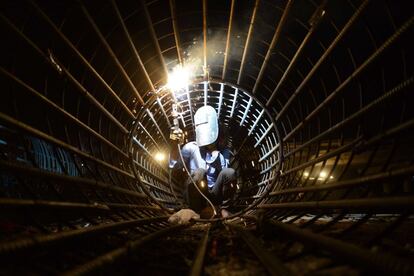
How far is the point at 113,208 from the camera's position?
6.28 feet

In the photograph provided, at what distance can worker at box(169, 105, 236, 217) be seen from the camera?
3.97 m

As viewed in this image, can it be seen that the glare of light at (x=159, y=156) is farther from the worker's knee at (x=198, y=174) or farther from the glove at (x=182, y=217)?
the glove at (x=182, y=217)

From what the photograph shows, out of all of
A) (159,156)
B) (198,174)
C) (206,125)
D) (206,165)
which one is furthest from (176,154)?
(206,125)

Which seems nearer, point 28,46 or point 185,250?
point 28,46

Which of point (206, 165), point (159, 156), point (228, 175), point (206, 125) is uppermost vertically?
point (206, 125)

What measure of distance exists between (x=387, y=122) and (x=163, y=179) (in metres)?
3.50

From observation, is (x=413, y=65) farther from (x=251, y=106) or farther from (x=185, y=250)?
(x=251, y=106)

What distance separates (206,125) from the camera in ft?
13.1

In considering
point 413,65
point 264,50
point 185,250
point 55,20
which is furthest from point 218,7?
point 185,250

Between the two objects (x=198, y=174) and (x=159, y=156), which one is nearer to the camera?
(x=198, y=174)

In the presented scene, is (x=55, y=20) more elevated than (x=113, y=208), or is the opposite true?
(x=55, y=20)

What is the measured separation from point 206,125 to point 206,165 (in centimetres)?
83

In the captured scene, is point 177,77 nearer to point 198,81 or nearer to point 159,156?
point 198,81

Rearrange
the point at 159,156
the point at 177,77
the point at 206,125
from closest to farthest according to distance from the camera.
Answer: the point at 177,77, the point at 206,125, the point at 159,156
